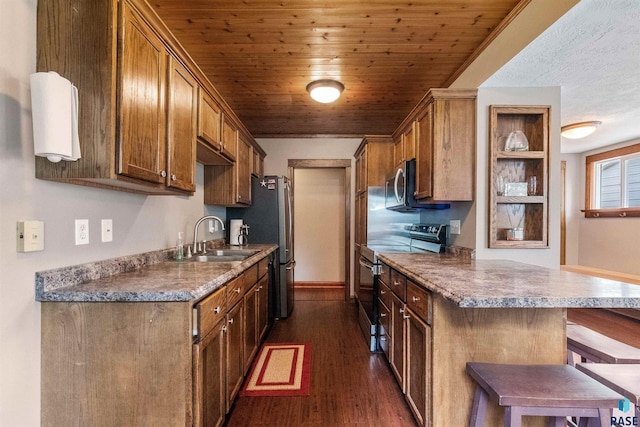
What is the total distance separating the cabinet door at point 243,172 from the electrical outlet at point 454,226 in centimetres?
203

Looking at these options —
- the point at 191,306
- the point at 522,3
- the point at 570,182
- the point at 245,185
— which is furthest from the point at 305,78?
the point at 570,182

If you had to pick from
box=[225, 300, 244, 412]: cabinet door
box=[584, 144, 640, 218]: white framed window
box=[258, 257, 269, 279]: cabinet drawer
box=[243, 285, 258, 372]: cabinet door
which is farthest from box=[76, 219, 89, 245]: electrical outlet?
box=[584, 144, 640, 218]: white framed window

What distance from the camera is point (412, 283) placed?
70.2 inches

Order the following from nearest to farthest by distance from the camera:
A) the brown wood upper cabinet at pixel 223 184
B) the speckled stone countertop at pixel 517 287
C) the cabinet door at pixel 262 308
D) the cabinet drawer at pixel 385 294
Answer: the speckled stone countertop at pixel 517 287
the cabinet drawer at pixel 385 294
the cabinet door at pixel 262 308
the brown wood upper cabinet at pixel 223 184

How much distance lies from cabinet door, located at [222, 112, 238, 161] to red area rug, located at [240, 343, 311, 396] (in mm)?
1798

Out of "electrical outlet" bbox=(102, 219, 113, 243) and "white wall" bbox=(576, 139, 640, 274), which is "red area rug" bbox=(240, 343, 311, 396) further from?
"white wall" bbox=(576, 139, 640, 274)

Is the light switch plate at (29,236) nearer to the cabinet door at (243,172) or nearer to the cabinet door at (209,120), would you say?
the cabinet door at (209,120)

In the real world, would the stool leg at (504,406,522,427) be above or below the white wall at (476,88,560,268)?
below

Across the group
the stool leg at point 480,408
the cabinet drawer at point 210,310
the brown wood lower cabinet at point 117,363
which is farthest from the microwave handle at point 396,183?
the brown wood lower cabinet at point 117,363

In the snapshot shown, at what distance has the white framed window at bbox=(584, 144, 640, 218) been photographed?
3.89 meters

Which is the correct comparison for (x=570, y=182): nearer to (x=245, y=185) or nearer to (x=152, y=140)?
→ (x=245, y=185)

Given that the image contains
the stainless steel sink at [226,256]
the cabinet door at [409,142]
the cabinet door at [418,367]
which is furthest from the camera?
the cabinet door at [409,142]

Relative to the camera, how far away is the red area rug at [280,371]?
6.89 feet

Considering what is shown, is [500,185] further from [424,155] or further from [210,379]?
[210,379]
